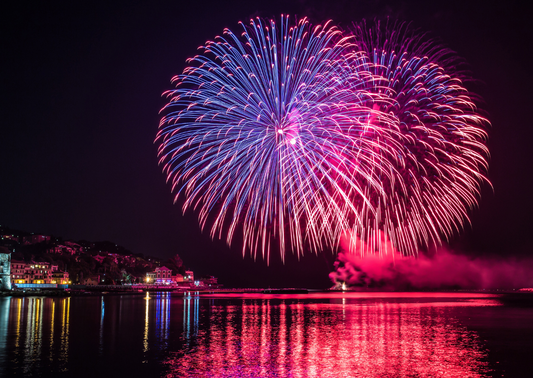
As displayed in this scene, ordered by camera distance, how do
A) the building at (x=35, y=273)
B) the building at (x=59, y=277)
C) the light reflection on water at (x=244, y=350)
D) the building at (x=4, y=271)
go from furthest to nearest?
the building at (x=59, y=277)
the building at (x=35, y=273)
the building at (x=4, y=271)
the light reflection on water at (x=244, y=350)

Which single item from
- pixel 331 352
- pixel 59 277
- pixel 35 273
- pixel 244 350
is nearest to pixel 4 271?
pixel 35 273

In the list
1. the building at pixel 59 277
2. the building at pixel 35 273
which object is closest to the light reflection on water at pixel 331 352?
the building at pixel 35 273

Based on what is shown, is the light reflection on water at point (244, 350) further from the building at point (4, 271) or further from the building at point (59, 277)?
the building at point (59, 277)

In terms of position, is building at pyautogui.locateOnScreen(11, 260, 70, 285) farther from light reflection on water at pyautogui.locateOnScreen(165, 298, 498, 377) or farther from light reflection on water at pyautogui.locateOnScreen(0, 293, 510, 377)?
light reflection on water at pyautogui.locateOnScreen(165, 298, 498, 377)

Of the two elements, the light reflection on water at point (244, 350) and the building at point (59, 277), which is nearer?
the light reflection on water at point (244, 350)

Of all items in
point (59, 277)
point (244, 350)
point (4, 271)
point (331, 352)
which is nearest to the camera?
point (331, 352)

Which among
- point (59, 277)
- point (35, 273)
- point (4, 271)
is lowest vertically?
point (59, 277)

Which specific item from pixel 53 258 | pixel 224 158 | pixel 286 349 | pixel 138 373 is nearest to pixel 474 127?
pixel 224 158

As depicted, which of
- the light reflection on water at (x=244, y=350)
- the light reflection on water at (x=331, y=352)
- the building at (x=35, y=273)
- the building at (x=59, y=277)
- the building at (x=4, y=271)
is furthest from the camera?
the building at (x=59, y=277)

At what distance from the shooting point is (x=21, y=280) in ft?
463

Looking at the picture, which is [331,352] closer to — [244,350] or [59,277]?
[244,350]

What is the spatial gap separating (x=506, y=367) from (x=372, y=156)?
1666 centimetres

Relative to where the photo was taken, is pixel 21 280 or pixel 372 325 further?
pixel 21 280

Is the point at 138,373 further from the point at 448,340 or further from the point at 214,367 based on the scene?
the point at 448,340
